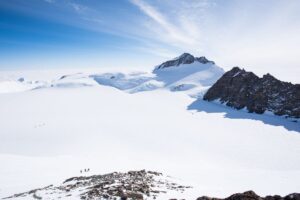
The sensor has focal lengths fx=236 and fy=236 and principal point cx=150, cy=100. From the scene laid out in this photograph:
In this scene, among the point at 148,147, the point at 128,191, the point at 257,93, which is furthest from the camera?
the point at 257,93

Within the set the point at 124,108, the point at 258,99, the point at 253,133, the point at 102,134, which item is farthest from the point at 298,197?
the point at 258,99

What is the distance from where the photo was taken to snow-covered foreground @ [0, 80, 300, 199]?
3123 cm

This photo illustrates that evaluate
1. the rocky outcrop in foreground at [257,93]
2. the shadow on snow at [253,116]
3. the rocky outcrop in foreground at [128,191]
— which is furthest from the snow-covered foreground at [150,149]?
the rocky outcrop in foreground at [257,93]

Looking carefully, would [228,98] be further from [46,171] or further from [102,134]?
[46,171]

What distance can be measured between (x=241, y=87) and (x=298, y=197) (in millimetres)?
99564

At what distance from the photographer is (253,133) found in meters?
61.3

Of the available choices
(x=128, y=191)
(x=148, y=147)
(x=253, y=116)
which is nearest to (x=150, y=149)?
(x=148, y=147)

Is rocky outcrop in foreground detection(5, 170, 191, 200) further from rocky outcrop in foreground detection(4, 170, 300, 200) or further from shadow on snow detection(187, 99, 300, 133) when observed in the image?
shadow on snow detection(187, 99, 300, 133)

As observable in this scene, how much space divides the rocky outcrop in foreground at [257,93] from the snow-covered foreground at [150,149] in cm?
1582

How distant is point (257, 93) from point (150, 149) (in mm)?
68558

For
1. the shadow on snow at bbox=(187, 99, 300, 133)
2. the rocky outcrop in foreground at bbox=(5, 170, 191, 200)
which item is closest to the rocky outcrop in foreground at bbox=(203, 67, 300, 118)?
the shadow on snow at bbox=(187, 99, 300, 133)

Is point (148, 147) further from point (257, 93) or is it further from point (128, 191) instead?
point (257, 93)

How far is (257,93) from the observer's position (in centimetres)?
9844

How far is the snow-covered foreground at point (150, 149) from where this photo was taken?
3123 centimetres
